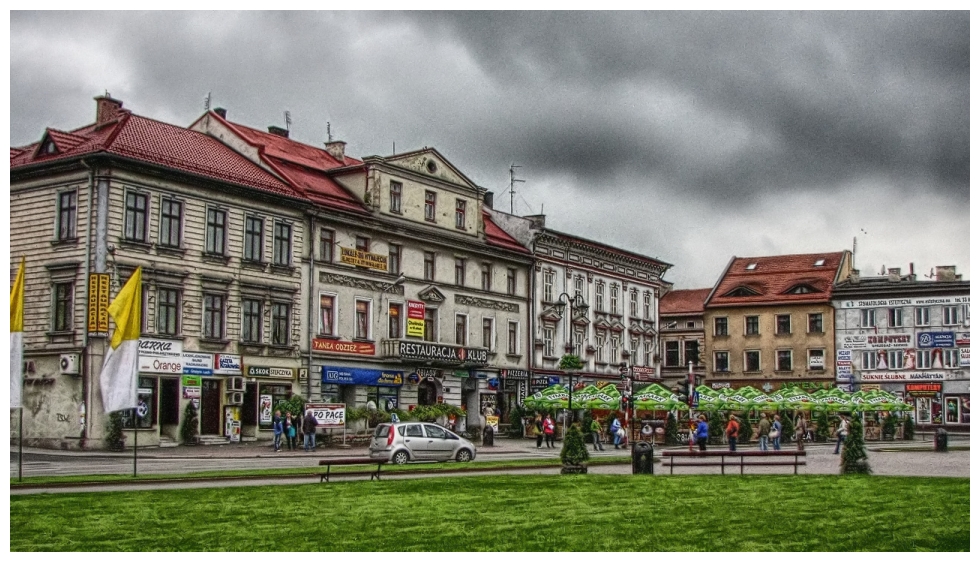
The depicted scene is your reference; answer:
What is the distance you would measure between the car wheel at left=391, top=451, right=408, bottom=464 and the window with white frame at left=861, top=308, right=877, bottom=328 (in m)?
47.4

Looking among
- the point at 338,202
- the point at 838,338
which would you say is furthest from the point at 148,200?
the point at 838,338

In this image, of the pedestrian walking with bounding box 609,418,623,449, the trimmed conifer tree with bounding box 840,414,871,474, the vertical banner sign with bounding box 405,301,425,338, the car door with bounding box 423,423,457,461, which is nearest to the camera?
the trimmed conifer tree with bounding box 840,414,871,474

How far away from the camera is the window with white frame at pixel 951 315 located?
223ft

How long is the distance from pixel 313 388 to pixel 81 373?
33.4 ft

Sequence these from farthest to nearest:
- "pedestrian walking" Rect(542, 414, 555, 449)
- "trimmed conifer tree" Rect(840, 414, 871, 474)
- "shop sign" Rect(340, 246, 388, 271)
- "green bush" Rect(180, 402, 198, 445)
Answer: "shop sign" Rect(340, 246, 388, 271) → "pedestrian walking" Rect(542, 414, 555, 449) → "green bush" Rect(180, 402, 198, 445) → "trimmed conifer tree" Rect(840, 414, 871, 474)

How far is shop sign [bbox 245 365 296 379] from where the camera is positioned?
4484 cm

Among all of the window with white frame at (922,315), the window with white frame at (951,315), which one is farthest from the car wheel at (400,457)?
the window with white frame at (922,315)

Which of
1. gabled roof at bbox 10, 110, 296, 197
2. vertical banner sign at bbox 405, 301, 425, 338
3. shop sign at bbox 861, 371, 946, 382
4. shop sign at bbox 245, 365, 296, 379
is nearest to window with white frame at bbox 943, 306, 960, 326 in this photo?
shop sign at bbox 861, 371, 946, 382

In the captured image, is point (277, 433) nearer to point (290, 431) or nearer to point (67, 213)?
point (290, 431)

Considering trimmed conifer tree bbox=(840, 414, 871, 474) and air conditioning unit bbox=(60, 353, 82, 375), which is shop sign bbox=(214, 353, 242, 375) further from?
trimmed conifer tree bbox=(840, 414, 871, 474)

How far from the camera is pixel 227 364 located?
43.9m

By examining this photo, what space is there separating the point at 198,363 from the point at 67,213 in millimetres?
6525

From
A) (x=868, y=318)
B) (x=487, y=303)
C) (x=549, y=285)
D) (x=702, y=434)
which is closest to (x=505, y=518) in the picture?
(x=702, y=434)

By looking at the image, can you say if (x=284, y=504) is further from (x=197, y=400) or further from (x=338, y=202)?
(x=338, y=202)
